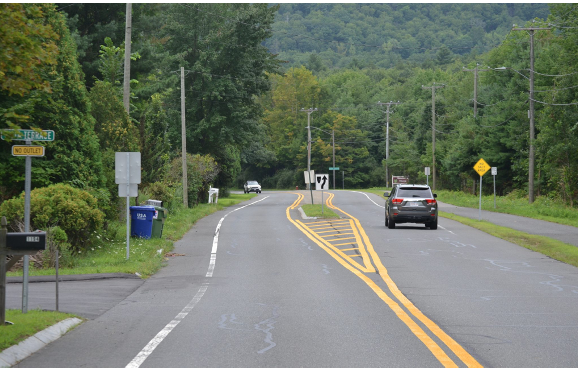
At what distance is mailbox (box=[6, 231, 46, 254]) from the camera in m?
8.68

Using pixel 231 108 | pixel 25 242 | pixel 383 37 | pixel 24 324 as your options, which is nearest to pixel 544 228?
pixel 24 324

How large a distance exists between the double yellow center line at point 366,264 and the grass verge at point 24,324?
16.0 feet

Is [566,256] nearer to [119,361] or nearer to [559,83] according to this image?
[119,361]

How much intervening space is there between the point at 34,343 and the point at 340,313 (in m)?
4.41

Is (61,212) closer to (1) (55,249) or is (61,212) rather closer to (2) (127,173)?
(1) (55,249)

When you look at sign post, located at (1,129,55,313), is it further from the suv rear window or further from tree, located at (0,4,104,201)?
the suv rear window

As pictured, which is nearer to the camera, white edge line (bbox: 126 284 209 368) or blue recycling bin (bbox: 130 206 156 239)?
white edge line (bbox: 126 284 209 368)

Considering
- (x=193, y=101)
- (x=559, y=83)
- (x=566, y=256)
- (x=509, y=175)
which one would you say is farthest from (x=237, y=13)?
(x=566, y=256)

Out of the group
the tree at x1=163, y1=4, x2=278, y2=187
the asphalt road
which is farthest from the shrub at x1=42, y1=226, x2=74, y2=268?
the tree at x1=163, y1=4, x2=278, y2=187

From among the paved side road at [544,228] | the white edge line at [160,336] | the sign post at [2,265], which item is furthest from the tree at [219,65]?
the sign post at [2,265]

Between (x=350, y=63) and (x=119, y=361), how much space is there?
178 m

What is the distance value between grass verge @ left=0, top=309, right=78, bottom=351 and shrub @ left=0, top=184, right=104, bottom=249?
6.74 meters

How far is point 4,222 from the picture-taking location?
28.9 ft

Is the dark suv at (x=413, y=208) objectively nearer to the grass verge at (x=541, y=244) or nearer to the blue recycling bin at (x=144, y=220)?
the grass verge at (x=541, y=244)
